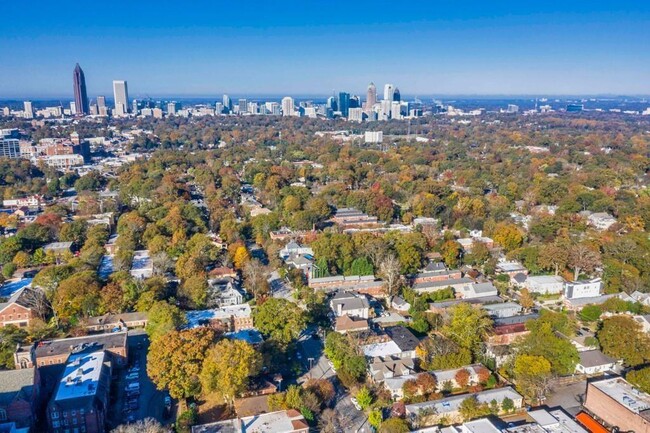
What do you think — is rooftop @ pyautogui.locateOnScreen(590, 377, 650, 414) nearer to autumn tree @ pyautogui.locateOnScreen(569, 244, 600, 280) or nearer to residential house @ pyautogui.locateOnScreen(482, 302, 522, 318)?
residential house @ pyautogui.locateOnScreen(482, 302, 522, 318)

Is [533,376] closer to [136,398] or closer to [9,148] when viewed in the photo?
[136,398]

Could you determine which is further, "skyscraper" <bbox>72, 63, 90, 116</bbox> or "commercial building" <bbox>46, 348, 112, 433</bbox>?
"skyscraper" <bbox>72, 63, 90, 116</bbox>

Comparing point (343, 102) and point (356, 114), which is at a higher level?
point (343, 102)

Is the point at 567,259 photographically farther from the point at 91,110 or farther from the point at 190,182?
the point at 91,110

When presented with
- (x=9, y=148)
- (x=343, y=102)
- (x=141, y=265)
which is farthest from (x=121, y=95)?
(x=141, y=265)

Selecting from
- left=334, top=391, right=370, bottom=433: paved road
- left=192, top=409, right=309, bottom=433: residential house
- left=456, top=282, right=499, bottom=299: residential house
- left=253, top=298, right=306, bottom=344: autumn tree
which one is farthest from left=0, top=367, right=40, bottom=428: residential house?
left=456, top=282, right=499, bottom=299: residential house

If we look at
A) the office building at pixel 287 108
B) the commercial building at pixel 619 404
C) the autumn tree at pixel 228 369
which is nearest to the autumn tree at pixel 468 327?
the commercial building at pixel 619 404

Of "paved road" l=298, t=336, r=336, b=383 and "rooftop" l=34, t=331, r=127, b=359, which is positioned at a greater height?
"rooftop" l=34, t=331, r=127, b=359
